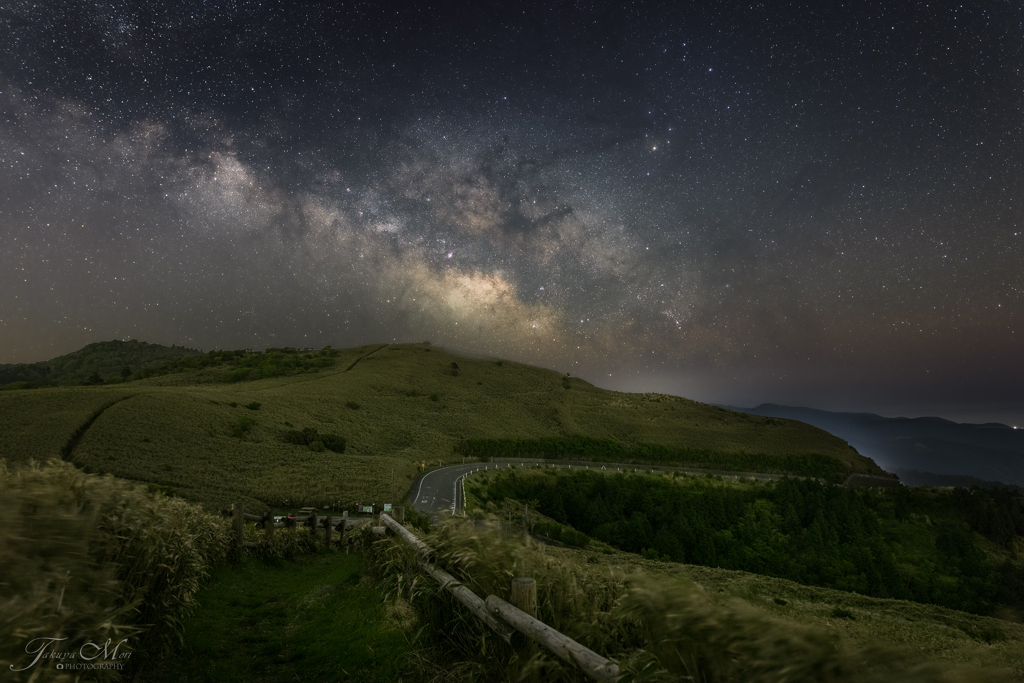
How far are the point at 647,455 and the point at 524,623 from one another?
304ft

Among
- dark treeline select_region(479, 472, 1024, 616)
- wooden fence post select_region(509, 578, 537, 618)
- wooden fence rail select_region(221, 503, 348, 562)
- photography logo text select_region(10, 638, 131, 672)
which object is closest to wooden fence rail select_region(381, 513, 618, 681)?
wooden fence post select_region(509, 578, 537, 618)

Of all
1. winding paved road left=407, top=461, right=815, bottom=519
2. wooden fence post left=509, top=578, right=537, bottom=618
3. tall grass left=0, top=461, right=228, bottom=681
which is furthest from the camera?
winding paved road left=407, top=461, right=815, bottom=519

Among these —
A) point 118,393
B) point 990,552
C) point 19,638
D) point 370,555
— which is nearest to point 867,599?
point 370,555

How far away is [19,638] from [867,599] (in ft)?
102

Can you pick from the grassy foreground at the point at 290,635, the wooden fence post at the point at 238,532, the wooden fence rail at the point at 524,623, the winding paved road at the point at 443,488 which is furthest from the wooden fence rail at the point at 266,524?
the winding paved road at the point at 443,488

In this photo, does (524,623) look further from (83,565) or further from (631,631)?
(83,565)

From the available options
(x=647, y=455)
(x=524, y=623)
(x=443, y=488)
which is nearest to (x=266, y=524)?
(x=524, y=623)

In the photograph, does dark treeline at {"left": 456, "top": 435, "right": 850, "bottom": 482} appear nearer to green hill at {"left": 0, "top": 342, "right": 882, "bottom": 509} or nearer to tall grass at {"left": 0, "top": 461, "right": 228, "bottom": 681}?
green hill at {"left": 0, "top": 342, "right": 882, "bottom": 509}

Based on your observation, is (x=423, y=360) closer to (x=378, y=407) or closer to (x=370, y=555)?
(x=378, y=407)

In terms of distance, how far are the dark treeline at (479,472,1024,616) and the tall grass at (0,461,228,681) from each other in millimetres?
40108

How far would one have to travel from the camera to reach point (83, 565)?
3.61 meters

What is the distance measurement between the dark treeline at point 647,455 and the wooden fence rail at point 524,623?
76.2 meters

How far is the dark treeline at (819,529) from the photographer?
42.9 meters

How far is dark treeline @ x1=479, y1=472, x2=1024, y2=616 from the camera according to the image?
42.9 meters
